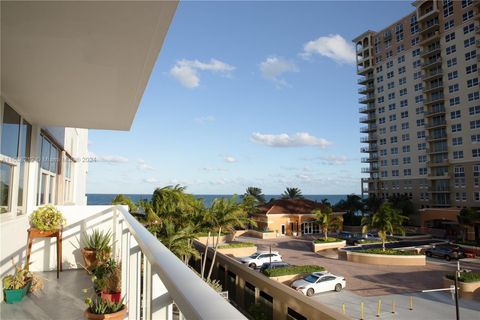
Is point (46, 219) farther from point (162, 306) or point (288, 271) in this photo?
point (288, 271)

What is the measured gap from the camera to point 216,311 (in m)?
0.79

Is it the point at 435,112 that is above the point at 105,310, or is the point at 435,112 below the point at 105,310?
above

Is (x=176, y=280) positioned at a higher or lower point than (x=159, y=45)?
lower

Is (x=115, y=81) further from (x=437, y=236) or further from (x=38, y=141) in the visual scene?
(x=437, y=236)

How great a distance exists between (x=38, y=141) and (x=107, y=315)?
5.53 m

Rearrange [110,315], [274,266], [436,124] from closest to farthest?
1. [110,315]
2. [274,266]
3. [436,124]

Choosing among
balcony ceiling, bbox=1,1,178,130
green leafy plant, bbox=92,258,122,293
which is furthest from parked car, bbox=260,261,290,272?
balcony ceiling, bbox=1,1,178,130

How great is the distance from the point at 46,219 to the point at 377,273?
2303cm

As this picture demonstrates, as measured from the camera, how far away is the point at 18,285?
4.91m

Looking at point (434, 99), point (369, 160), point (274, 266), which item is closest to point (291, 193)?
point (369, 160)

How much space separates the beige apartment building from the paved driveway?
21248mm

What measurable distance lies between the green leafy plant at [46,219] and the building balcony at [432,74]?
170ft

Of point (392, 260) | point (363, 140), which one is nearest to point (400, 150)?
point (363, 140)

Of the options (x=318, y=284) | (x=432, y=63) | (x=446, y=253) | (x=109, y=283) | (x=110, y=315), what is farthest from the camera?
(x=432, y=63)
